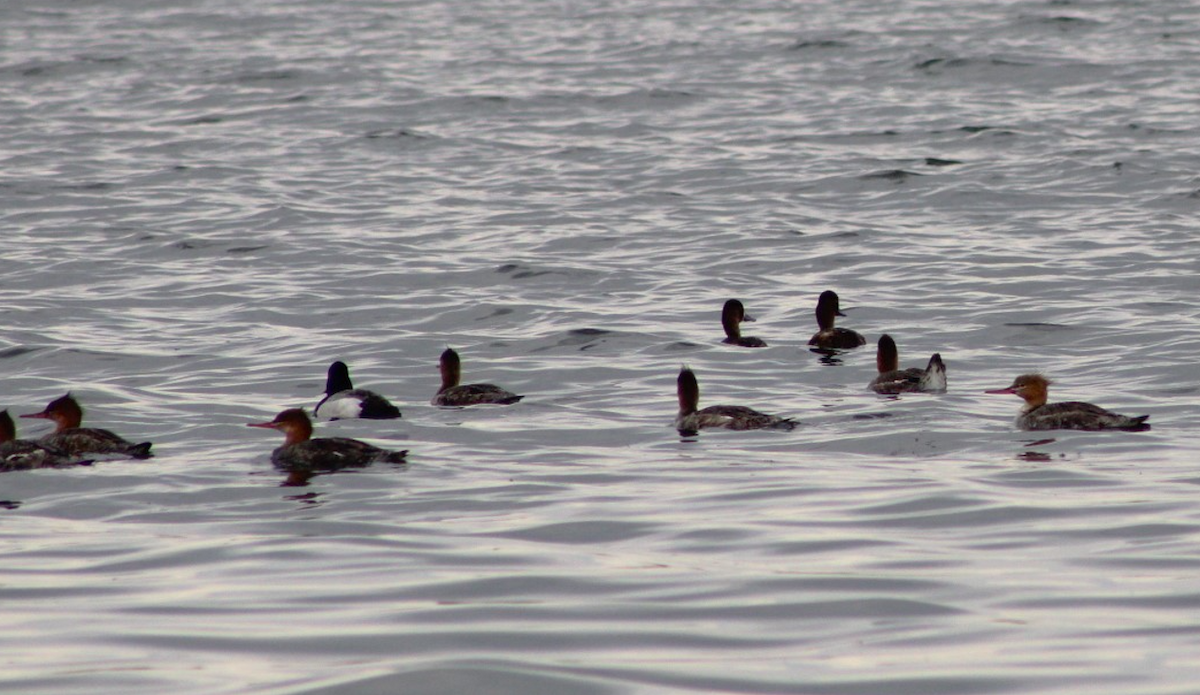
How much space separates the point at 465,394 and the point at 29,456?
3.85m

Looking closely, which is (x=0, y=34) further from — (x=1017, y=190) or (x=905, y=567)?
(x=905, y=567)

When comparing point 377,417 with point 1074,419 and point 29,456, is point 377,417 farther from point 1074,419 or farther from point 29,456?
point 1074,419

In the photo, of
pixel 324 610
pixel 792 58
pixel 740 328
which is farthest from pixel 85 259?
pixel 792 58

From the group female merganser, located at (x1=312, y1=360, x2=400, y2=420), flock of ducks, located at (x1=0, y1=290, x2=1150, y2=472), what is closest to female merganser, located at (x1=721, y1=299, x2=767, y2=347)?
flock of ducks, located at (x1=0, y1=290, x2=1150, y2=472)

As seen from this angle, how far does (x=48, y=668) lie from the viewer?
322 inches

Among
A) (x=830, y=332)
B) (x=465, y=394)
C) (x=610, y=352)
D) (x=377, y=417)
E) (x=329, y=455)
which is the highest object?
(x=830, y=332)

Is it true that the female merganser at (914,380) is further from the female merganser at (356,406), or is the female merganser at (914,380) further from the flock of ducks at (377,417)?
the female merganser at (356,406)

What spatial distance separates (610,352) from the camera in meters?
18.6

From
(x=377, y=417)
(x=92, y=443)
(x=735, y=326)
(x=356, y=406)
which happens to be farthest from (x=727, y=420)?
(x=735, y=326)

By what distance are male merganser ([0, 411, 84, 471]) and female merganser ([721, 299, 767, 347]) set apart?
7.55m

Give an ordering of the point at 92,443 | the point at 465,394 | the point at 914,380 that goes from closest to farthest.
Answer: the point at 92,443
the point at 465,394
the point at 914,380

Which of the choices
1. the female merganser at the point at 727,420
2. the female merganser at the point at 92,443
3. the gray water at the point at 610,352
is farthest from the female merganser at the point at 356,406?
the female merganser at the point at 727,420

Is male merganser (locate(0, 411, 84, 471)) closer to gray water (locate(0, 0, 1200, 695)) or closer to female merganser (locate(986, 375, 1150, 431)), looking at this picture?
gray water (locate(0, 0, 1200, 695))

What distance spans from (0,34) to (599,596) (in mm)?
44686
